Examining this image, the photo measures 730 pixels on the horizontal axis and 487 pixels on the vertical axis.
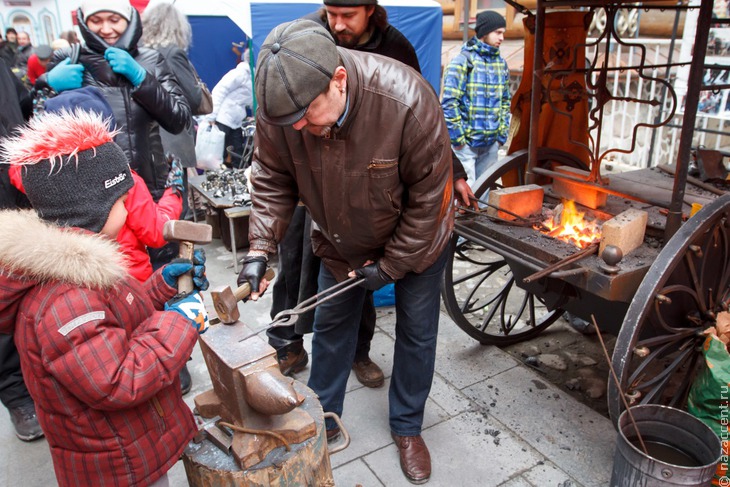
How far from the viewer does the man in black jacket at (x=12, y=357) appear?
290 cm

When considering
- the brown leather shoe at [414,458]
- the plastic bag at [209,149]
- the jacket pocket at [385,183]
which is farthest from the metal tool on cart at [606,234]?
the plastic bag at [209,149]

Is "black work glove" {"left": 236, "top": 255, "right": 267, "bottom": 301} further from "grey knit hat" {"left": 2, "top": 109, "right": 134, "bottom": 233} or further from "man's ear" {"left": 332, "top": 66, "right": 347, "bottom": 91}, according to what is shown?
"man's ear" {"left": 332, "top": 66, "right": 347, "bottom": 91}

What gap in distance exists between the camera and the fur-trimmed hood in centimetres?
156

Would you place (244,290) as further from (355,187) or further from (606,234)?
(606,234)

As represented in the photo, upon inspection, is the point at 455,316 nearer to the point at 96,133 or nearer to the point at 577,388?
the point at 577,388

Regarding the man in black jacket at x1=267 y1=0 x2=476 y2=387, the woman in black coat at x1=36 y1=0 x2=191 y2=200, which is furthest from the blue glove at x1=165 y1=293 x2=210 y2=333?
the woman in black coat at x1=36 y1=0 x2=191 y2=200

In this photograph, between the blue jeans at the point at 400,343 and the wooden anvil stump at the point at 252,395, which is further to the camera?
the blue jeans at the point at 400,343

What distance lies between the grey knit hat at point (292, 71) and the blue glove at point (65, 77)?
5.10 feet

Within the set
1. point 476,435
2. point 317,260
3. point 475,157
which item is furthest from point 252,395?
point 475,157

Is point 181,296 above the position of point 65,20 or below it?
below

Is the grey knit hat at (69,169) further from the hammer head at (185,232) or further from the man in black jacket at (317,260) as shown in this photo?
the man in black jacket at (317,260)

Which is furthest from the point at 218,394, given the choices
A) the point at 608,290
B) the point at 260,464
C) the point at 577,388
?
the point at 577,388

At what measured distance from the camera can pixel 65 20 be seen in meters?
13.2

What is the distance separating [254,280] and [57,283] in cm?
76
